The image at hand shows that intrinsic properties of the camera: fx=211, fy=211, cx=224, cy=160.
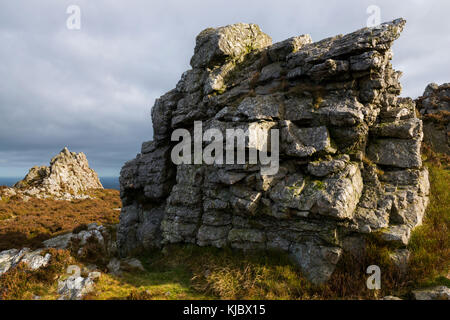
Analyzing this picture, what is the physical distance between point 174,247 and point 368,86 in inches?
587

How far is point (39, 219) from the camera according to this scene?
2528cm

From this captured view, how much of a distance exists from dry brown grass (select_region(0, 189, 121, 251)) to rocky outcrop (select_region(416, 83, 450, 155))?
3340 cm

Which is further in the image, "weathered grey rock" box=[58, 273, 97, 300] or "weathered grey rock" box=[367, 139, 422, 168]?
"weathered grey rock" box=[367, 139, 422, 168]

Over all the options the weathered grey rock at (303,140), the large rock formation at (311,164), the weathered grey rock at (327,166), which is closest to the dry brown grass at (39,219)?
the large rock formation at (311,164)

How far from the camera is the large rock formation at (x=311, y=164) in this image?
395 inches

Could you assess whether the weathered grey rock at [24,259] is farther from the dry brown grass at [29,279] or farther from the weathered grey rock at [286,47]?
the weathered grey rock at [286,47]

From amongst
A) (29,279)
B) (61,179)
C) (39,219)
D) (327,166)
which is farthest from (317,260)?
(61,179)

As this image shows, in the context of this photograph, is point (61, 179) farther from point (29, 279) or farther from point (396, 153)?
point (396, 153)

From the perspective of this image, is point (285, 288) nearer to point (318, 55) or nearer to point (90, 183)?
point (318, 55)

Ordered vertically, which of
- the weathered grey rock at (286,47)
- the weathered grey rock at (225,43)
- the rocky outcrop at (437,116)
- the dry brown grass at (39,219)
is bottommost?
the dry brown grass at (39,219)

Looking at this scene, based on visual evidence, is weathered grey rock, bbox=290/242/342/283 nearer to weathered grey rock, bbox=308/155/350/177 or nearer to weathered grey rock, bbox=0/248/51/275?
weathered grey rock, bbox=308/155/350/177

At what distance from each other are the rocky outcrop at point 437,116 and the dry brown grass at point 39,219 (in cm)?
3340

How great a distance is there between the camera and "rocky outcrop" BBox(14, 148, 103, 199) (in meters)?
41.0

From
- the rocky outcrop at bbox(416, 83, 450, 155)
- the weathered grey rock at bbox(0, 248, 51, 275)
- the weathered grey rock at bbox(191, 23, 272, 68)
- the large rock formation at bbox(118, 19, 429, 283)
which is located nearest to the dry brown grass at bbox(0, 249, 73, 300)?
the weathered grey rock at bbox(0, 248, 51, 275)
